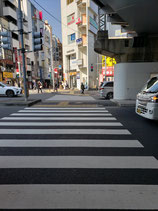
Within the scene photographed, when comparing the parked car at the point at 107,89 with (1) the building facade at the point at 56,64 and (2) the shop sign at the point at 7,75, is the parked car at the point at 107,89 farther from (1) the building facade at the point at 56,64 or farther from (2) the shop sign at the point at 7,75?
(2) the shop sign at the point at 7,75

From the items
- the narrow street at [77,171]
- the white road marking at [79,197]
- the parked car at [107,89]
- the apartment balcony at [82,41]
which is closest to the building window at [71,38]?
the apartment balcony at [82,41]

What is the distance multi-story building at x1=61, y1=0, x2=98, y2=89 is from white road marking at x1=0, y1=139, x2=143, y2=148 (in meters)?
26.3

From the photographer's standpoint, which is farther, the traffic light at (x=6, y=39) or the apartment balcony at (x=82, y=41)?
the apartment balcony at (x=82, y=41)

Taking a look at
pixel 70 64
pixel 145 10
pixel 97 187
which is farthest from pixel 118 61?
pixel 70 64

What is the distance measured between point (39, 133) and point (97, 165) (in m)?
2.61

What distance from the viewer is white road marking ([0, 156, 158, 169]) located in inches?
117

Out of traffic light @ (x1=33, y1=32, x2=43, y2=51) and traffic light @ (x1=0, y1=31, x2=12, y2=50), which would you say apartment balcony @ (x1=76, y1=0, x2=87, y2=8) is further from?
traffic light @ (x1=0, y1=31, x2=12, y2=50)

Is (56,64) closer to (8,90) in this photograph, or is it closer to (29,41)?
(8,90)

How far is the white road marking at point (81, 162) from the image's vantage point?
2979mm

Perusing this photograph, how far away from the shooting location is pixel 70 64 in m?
37.8

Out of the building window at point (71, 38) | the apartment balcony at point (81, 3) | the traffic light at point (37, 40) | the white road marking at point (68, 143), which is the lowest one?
the white road marking at point (68, 143)

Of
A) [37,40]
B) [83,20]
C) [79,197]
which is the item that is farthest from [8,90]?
[83,20]

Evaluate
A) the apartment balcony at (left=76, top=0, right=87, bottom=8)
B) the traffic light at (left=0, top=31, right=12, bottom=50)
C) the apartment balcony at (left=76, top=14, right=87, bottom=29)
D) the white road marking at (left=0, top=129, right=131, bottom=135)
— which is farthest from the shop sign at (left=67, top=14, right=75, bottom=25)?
the white road marking at (left=0, top=129, right=131, bottom=135)

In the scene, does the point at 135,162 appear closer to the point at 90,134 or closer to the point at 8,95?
the point at 90,134
